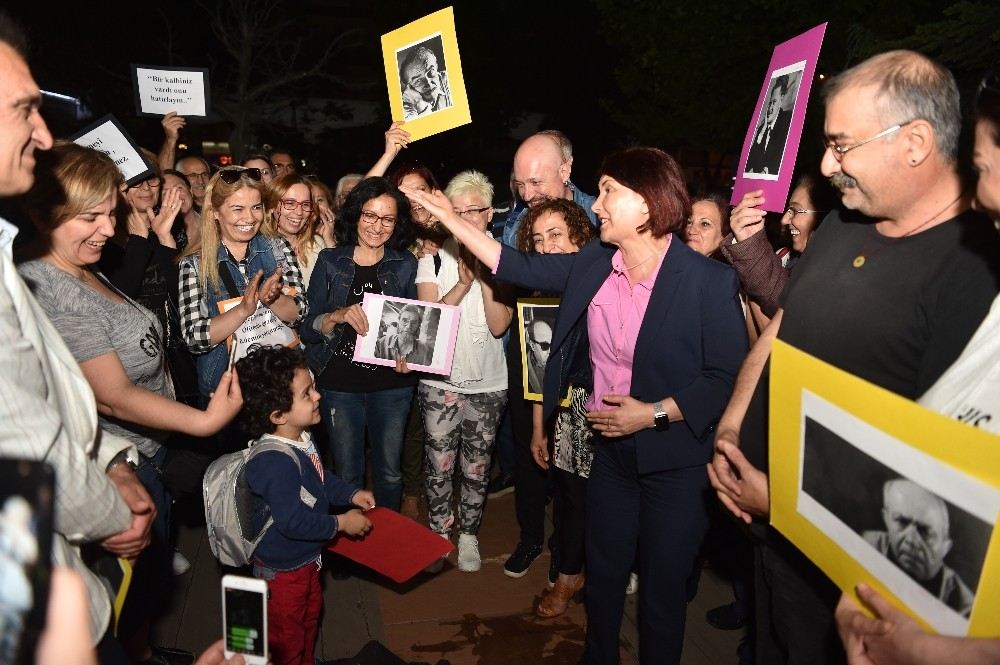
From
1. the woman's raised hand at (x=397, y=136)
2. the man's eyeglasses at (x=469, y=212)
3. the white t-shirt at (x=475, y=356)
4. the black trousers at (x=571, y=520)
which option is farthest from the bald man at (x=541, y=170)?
the black trousers at (x=571, y=520)

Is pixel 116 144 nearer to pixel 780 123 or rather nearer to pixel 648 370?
pixel 648 370

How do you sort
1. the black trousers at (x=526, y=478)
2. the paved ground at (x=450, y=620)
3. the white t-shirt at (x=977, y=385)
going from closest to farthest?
the white t-shirt at (x=977, y=385) < the paved ground at (x=450, y=620) < the black trousers at (x=526, y=478)

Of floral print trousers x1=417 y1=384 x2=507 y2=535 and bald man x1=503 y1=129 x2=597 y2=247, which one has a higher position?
bald man x1=503 y1=129 x2=597 y2=247

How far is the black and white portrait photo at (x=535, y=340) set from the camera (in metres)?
3.73

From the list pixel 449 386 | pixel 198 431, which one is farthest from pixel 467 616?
pixel 198 431

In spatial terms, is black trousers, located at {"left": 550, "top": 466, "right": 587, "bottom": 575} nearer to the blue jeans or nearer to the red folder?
the red folder

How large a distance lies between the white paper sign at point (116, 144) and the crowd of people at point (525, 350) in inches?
14.0

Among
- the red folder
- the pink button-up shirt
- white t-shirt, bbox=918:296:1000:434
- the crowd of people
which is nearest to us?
white t-shirt, bbox=918:296:1000:434

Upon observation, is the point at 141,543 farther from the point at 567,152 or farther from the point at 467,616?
the point at 567,152

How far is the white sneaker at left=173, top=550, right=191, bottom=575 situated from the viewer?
13.8 feet

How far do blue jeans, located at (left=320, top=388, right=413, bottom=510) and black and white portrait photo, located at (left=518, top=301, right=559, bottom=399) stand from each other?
875mm

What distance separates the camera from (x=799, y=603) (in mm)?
2168

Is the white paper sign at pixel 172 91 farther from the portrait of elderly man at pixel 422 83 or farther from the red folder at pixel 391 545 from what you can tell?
the red folder at pixel 391 545

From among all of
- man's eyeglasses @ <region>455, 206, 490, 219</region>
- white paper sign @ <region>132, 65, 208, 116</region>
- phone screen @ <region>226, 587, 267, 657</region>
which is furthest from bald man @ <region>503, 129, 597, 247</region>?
white paper sign @ <region>132, 65, 208, 116</region>
